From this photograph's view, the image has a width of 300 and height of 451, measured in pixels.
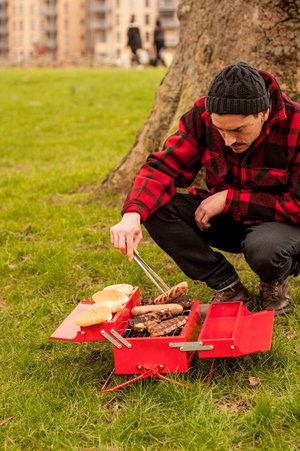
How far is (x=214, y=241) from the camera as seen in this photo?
10.7ft

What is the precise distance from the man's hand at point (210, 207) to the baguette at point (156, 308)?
545 millimetres

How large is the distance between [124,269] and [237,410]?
1772 millimetres

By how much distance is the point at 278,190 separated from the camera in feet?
9.59

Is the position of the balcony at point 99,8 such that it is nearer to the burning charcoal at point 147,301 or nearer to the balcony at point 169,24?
the balcony at point 169,24

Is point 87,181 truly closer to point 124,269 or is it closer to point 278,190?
point 124,269

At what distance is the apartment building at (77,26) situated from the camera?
258ft

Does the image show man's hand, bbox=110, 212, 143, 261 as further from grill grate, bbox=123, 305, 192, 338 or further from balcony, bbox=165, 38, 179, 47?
balcony, bbox=165, 38, 179, 47

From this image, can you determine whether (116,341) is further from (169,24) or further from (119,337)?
(169,24)

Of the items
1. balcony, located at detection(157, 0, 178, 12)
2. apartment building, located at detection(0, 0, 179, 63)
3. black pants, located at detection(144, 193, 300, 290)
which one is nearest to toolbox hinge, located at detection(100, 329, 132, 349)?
black pants, located at detection(144, 193, 300, 290)

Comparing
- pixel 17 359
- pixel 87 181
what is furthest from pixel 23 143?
pixel 17 359

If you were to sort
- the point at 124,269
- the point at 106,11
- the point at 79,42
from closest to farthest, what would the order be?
the point at 124,269 < the point at 106,11 < the point at 79,42

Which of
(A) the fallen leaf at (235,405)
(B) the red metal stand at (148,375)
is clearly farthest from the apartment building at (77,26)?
(A) the fallen leaf at (235,405)

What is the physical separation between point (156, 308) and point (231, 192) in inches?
28.9

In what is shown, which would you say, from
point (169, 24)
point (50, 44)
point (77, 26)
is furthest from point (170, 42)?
point (50, 44)
